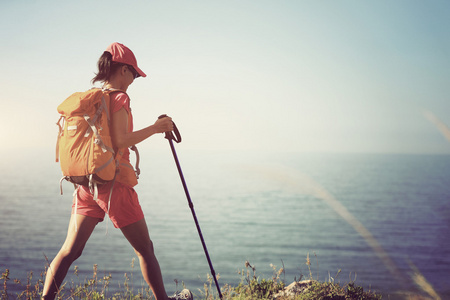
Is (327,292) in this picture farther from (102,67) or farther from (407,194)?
(407,194)

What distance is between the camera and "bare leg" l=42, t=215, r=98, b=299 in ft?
10.7

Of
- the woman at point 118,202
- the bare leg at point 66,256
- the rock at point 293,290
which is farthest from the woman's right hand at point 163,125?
the rock at point 293,290

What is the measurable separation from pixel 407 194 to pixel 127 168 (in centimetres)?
18059

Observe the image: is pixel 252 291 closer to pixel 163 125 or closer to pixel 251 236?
pixel 163 125

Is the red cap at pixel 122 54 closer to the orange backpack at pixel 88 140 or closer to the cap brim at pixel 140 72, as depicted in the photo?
the cap brim at pixel 140 72

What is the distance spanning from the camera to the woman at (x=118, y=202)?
326 centimetres

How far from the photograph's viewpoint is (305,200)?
164m

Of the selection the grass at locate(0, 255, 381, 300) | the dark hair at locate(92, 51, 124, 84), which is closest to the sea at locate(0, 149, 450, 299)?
the grass at locate(0, 255, 381, 300)

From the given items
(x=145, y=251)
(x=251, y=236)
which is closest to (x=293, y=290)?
(x=145, y=251)

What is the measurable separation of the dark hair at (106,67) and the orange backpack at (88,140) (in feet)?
0.84

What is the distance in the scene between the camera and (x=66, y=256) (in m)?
3.27

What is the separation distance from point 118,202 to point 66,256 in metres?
0.63

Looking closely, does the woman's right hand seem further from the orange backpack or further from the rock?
the rock

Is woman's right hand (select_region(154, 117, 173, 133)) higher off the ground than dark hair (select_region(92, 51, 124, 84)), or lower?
lower
